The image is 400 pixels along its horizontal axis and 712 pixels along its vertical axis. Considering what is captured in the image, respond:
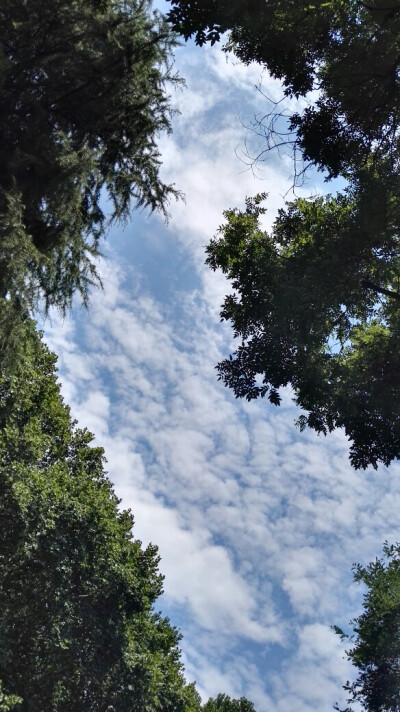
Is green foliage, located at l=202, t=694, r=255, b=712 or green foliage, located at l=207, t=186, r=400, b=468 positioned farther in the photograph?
green foliage, located at l=202, t=694, r=255, b=712

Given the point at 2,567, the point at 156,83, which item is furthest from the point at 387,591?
the point at 156,83

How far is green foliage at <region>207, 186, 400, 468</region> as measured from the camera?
13.3 metres

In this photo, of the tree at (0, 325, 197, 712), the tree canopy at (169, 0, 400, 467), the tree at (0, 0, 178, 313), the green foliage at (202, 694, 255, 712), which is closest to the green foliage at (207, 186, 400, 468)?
the tree canopy at (169, 0, 400, 467)

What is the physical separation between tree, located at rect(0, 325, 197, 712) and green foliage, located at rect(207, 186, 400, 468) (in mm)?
8739

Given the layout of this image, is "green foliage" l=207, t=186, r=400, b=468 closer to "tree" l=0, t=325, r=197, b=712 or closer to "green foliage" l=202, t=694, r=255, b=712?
"tree" l=0, t=325, r=197, b=712

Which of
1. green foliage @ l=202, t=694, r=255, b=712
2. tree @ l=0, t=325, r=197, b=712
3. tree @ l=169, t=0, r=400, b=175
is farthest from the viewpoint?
green foliage @ l=202, t=694, r=255, b=712

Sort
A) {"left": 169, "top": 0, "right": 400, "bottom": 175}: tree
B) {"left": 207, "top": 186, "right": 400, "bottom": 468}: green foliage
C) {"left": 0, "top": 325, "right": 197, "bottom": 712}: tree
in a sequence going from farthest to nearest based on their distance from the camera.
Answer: {"left": 0, "top": 325, "right": 197, "bottom": 712}: tree < {"left": 207, "top": 186, "right": 400, "bottom": 468}: green foliage < {"left": 169, "top": 0, "right": 400, "bottom": 175}: tree

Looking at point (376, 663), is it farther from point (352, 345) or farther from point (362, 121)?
point (362, 121)

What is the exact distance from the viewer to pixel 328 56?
11945 mm

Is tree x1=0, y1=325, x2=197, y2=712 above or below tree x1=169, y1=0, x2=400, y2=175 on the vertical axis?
below

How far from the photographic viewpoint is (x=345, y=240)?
13.3m

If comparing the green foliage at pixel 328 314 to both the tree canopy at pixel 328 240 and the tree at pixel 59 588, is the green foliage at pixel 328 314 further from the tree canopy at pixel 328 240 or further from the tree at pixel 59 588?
the tree at pixel 59 588

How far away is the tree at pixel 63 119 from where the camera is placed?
11141 millimetres

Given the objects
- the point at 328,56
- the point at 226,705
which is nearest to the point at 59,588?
the point at 328,56
